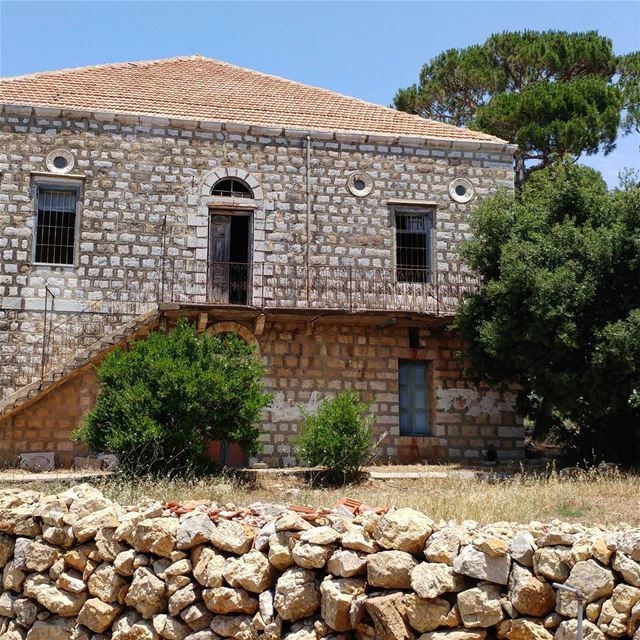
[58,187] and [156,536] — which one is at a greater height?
[58,187]

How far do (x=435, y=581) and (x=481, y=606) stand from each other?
362mm

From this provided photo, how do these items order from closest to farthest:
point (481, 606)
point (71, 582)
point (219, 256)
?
point (481, 606) < point (71, 582) < point (219, 256)

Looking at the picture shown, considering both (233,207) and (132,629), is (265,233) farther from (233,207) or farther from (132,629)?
(132,629)

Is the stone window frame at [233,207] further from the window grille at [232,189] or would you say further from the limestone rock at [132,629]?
the limestone rock at [132,629]

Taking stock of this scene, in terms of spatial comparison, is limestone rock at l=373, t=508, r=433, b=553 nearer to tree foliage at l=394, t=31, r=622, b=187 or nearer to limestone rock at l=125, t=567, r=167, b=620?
limestone rock at l=125, t=567, r=167, b=620

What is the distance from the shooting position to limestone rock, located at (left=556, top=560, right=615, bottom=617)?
563 cm

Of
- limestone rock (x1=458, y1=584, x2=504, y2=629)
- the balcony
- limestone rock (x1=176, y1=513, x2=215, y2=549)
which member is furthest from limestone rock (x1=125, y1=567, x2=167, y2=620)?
the balcony

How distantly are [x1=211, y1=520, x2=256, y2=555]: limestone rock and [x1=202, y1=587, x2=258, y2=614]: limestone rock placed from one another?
322 mm

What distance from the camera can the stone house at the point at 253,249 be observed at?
16594 mm

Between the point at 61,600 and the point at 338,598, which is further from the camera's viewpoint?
the point at 61,600

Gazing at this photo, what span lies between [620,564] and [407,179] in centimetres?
1378

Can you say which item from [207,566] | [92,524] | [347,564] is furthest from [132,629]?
[347,564]

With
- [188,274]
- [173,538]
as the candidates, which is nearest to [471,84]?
[188,274]

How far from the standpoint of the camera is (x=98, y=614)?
725 centimetres
